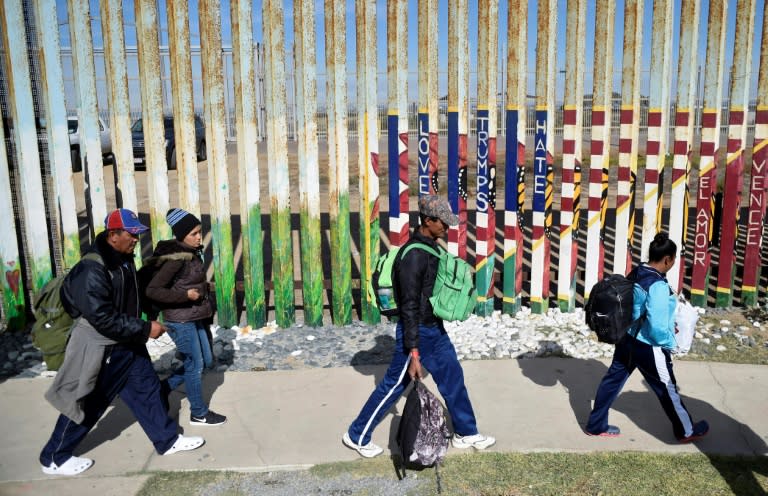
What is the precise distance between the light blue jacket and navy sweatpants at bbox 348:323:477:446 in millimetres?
1146

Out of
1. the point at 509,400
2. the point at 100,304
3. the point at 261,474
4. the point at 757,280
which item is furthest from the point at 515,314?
the point at 100,304

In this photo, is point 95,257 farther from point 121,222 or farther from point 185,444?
point 185,444

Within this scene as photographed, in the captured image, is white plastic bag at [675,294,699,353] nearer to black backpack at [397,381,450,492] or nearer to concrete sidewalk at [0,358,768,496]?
concrete sidewalk at [0,358,768,496]

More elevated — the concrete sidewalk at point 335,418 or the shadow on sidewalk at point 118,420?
the shadow on sidewalk at point 118,420

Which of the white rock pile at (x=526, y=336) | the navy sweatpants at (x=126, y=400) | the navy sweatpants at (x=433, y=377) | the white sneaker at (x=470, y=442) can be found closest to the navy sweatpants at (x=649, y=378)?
the white sneaker at (x=470, y=442)

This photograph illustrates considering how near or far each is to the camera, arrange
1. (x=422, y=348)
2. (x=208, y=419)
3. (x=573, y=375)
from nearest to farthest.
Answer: (x=422, y=348), (x=208, y=419), (x=573, y=375)

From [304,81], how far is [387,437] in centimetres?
327

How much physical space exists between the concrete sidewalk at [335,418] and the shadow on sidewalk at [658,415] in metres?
0.01

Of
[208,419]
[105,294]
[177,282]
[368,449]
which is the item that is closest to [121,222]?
[105,294]

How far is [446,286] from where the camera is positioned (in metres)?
4.42

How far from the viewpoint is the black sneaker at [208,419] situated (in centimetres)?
522

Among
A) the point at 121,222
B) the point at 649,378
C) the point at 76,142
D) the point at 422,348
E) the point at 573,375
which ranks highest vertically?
the point at 121,222

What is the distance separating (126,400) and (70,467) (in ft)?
1.70

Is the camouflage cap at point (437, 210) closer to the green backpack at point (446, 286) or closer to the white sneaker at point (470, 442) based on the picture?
the green backpack at point (446, 286)
